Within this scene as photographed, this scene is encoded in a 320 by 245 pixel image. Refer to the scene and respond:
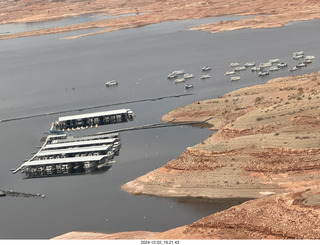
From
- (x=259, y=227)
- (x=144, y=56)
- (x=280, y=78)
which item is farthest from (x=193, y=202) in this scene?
(x=144, y=56)

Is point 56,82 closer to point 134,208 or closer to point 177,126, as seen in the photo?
point 177,126

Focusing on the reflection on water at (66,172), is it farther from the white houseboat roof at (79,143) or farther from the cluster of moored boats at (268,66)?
the cluster of moored boats at (268,66)

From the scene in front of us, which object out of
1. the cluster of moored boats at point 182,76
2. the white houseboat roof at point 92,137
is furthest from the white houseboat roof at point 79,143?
the cluster of moored boats at point 182,76

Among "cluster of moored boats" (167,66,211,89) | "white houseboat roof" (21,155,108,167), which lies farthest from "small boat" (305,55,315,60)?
"white houseboat roof" (21,155,108,167)

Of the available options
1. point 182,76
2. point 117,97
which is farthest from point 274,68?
point 117,97

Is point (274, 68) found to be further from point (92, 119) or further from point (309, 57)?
point (92, 119)
